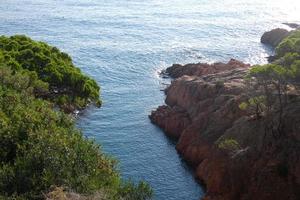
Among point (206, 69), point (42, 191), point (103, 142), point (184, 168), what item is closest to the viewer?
point (42, 191)

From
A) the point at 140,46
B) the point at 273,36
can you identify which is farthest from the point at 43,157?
the point at 273,36

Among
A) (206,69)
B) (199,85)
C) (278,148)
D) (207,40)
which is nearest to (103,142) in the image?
(199,85)

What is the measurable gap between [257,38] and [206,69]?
5029cm

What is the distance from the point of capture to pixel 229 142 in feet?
200

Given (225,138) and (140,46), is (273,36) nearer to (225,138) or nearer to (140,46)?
(140,46)

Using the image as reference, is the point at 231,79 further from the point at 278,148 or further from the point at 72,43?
the point at 72,43

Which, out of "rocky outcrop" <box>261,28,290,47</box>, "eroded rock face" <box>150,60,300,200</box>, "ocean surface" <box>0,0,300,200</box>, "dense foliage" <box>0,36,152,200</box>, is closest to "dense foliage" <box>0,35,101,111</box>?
"ocean surface" <box>0,0,300,200</box>

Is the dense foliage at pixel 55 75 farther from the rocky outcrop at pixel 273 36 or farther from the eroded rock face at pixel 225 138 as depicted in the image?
the rocky outcrop at pixel 273 36

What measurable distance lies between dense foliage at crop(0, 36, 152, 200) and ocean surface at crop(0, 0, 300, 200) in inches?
801

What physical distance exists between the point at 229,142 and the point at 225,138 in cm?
630

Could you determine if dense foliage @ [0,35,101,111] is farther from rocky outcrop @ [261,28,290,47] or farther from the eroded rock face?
rocky outcrop @ [261,28,290,47]

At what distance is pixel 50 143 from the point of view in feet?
127

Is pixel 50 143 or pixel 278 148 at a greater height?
pixel 50 143

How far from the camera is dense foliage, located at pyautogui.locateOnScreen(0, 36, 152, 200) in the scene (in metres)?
36.3
